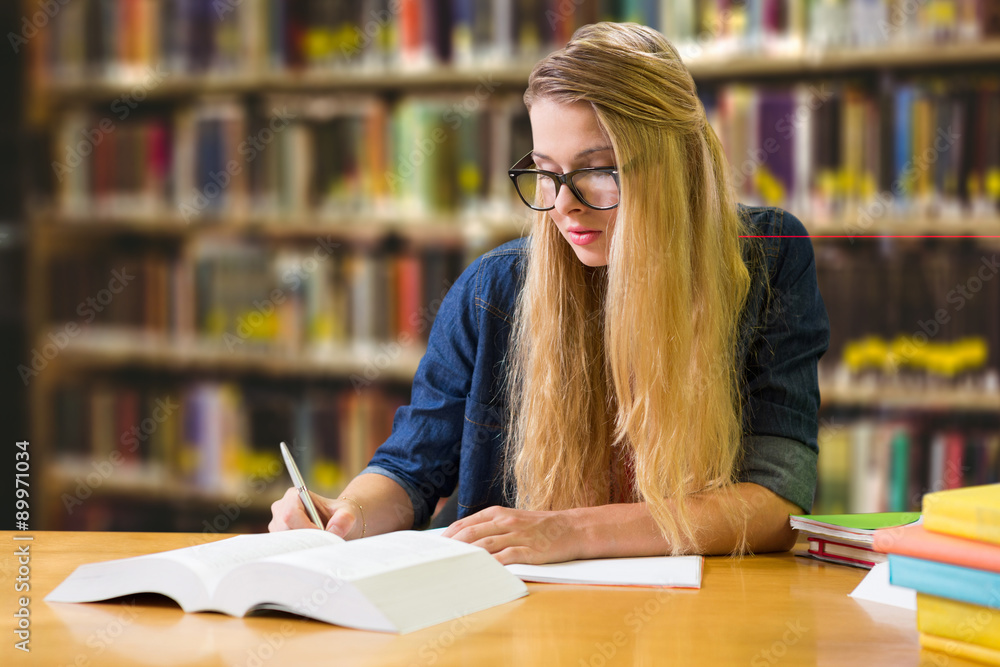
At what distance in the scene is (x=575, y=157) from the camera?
42.0 inches

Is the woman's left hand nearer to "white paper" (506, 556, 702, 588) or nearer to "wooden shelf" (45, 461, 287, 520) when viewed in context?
"white paper" (506, 556, 702, 588)

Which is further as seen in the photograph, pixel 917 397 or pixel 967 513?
pixel 917 397

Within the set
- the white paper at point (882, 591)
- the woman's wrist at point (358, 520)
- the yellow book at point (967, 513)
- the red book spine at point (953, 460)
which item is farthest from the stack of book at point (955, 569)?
the red book spine at point (953, 460)

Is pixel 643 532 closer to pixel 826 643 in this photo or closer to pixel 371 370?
pixel 826 643

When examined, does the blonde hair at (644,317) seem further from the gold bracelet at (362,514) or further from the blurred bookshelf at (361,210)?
the blurred bookshelf at (361,210)

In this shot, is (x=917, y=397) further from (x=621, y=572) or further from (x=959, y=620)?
(x=959, y=620)

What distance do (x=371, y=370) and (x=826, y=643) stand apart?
176cm

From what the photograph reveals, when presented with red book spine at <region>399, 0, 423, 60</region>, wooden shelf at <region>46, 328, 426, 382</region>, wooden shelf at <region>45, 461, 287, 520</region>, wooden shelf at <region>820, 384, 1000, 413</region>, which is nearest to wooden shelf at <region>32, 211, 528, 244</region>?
wooden shelf at <region>46, 328, 426, 382</region>

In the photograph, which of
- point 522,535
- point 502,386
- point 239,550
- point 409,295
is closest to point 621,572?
point 522,535

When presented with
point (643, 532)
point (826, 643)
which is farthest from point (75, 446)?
point (826, 643)

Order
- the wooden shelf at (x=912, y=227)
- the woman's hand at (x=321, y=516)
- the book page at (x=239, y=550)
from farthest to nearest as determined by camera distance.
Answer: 1. the wooden shelf at (x=912, y=227)
2. the woman's hand at (x=321, y=516)
3. the book page at (x=239, y=550)

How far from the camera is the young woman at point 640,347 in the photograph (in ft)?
3.33

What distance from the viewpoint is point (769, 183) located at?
2084 millimetres

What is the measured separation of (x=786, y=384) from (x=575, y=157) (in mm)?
348
